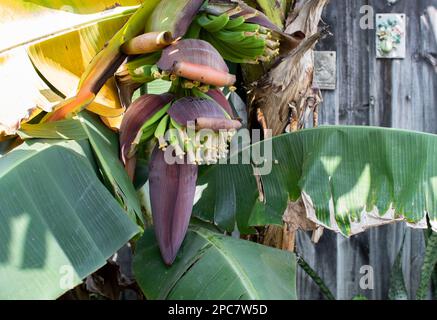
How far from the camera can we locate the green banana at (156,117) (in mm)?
1577

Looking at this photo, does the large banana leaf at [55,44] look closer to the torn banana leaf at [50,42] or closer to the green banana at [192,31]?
the torn banana leaf at [50,42]

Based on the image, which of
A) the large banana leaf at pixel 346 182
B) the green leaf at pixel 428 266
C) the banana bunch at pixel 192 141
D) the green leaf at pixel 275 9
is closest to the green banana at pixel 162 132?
the banana bunch at pixel 192 141

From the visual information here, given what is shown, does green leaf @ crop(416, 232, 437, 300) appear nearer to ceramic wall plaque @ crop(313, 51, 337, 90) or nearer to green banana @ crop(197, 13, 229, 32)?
ceramic wall plaque @ crop(313, 51, 337, 90)

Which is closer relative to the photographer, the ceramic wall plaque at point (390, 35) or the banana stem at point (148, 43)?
the banana stem at point (148, 43)

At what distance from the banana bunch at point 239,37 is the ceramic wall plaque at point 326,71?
3.74ft

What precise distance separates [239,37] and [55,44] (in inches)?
19.3

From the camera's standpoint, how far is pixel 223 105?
1.67m

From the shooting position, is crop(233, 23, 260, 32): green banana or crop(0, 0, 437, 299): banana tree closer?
crop(0, 0, 437, 299): banana tree

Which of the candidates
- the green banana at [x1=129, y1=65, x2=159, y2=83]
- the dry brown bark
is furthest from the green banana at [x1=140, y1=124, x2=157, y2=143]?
the dry brown bark

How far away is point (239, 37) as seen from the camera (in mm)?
1594

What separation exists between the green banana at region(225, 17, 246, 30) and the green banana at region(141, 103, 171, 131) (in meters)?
0.25

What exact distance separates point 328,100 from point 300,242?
656mm

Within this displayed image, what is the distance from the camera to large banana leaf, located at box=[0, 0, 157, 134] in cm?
159

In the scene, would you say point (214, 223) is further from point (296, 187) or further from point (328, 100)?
point (328, 100)
